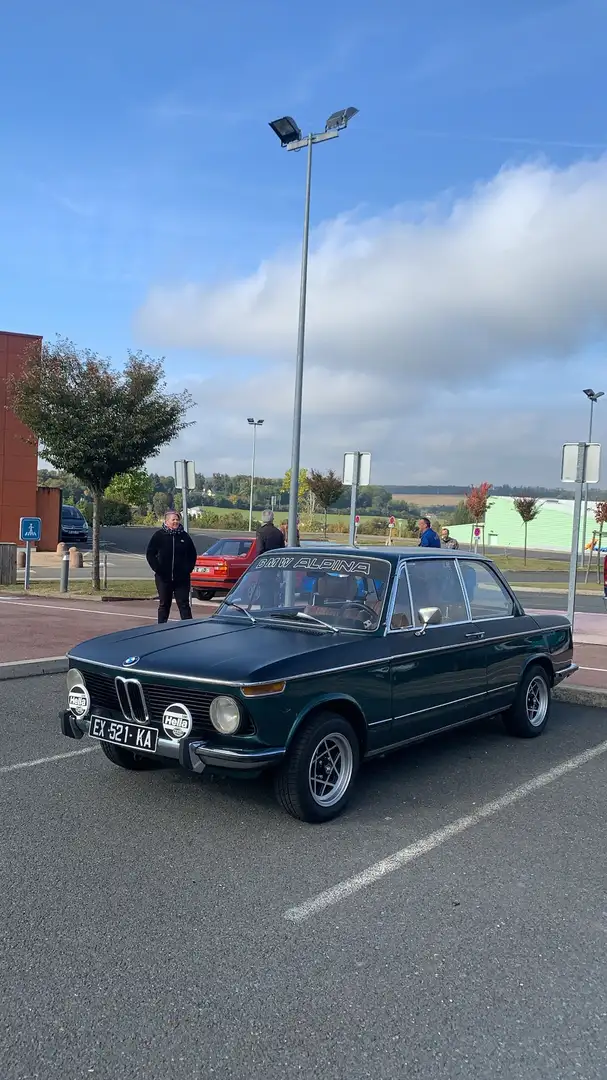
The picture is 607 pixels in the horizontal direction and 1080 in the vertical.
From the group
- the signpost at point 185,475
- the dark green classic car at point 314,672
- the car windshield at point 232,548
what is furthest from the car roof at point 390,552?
the car windshield at point 232,548

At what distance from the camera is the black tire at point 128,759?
225 inches

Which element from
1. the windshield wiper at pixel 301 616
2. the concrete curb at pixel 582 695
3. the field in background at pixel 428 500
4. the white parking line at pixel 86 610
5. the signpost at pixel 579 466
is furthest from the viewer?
the field in background at pixel 428 500

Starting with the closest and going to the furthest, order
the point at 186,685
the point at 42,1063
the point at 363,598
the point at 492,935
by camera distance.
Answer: the point at 42,1063
the point at 492,935
the point at 186,685
the point at 363,598

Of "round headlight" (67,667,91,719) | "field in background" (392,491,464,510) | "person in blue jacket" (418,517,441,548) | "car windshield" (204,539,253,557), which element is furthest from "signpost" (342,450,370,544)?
"field in background" (392,491,464,510)

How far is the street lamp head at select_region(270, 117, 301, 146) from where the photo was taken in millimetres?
15387

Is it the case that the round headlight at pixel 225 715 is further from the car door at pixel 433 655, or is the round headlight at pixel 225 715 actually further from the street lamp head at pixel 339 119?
the street lamp head at pixel 339 119

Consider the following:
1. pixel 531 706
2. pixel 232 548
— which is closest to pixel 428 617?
pixel 531 706

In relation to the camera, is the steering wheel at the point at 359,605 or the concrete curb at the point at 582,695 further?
the concrete curb at the point at 582,695

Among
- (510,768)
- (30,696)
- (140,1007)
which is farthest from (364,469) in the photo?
(140,1007)

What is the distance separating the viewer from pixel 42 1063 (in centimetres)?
269

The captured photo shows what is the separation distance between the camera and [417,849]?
15.1ft

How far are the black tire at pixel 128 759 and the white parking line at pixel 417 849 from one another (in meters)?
1.93

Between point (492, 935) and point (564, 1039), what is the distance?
2.42 ft

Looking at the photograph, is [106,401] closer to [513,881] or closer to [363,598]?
[363,598]
